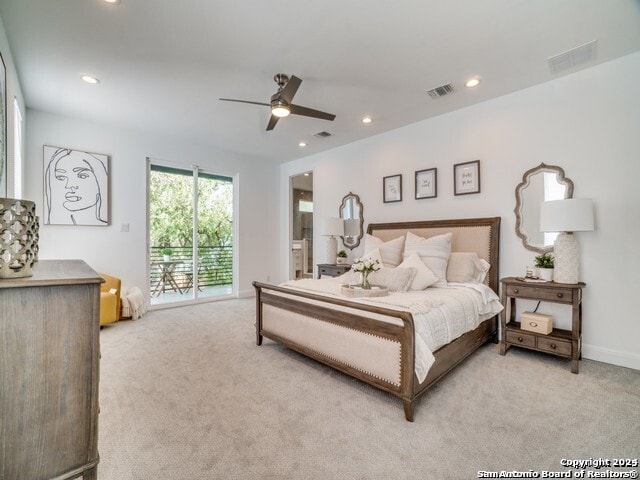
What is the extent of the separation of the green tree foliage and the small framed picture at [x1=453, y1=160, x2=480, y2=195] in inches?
158

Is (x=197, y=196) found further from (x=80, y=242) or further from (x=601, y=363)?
(x=601, y=363)

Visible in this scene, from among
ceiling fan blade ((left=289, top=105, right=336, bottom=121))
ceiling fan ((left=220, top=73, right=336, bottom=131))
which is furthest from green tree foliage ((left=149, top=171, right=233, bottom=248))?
ceiling fan blade ((left=289, top=105, right=336, bottom=121))

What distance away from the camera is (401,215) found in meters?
4.38

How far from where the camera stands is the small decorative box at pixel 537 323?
2820mm

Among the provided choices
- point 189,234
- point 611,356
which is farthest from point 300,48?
point 611,356

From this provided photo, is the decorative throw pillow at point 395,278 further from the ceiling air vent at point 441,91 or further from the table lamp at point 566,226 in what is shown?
the ceiling air vent at point 441,91

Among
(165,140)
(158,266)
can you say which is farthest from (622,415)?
(165,140)

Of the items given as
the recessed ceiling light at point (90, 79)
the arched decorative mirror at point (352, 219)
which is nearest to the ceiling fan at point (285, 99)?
the recessed ceiling light at point (90, 79)

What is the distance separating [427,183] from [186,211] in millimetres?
3968

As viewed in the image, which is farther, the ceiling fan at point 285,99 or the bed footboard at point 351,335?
the ceiling fan at point 285,99

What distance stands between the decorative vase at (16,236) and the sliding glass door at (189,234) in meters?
4.06

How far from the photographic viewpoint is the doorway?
6512mm

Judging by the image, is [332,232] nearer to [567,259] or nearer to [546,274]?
[546,274]

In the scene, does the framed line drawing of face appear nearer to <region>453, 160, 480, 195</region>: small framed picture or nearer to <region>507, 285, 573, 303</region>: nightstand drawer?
<region>453, 160, 480, 195</region>: small framed picture
